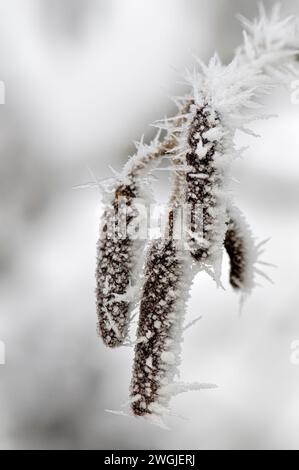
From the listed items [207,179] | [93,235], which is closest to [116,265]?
[207,179]

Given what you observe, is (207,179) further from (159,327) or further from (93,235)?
(93,235)

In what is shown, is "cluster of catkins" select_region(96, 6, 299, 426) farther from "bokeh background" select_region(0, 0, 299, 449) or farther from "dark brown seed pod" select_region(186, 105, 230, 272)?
"bokeh background" select_region(0, 0, 299, 449)

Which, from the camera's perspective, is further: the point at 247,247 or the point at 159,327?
the point at 247,247

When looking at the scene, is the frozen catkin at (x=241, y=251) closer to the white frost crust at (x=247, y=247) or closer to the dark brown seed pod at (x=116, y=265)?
the white frost crust at (x=247, y=247)

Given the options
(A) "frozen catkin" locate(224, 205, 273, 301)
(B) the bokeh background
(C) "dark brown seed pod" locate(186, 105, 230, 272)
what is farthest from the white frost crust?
(B) the bokeh background

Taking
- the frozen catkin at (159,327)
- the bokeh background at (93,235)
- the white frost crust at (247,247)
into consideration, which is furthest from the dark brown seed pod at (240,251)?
the bokeh background at (93,235)
